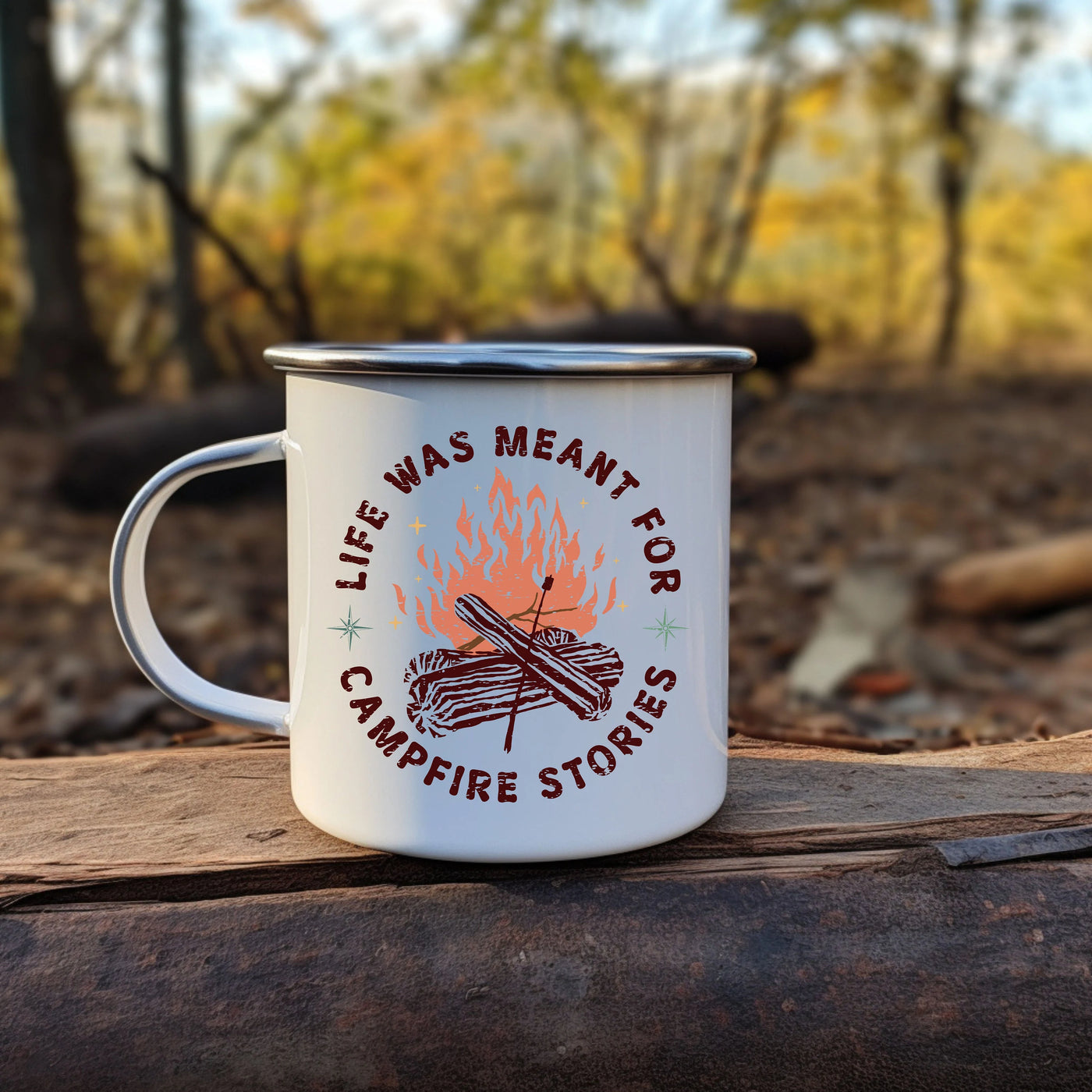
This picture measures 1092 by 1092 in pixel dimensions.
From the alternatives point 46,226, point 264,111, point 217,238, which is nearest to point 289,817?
point 217,238

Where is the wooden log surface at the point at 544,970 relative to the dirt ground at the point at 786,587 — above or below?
above

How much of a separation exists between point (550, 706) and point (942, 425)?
5.82 m

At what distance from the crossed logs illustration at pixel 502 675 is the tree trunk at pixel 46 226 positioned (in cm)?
561

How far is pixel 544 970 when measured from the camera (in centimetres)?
91

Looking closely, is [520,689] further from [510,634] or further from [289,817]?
[289,817]

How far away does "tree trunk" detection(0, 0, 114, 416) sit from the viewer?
19.0 ft

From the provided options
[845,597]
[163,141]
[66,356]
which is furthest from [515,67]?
[845,597]

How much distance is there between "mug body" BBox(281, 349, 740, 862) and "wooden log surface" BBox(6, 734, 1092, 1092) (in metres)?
0.06

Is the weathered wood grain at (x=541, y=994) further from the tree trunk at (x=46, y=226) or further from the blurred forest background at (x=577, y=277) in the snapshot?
the tree trunk at (x=46, y=226)

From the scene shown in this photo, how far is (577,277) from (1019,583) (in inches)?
120

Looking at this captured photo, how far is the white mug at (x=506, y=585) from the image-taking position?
856 millimetres

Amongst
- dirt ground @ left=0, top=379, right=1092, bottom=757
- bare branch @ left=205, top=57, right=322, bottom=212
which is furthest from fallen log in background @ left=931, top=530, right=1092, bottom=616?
bare branch @ left=205, top=57, right=322, bottom=212

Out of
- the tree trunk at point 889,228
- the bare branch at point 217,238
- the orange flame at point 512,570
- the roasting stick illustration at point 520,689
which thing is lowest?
the roasting stick illustration at point 520,689

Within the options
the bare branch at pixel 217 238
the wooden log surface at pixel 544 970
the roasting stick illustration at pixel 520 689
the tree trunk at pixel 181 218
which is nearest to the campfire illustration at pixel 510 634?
the roasting stick illustration at pixel 520 689
